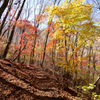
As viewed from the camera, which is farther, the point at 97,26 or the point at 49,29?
the point at 49,29

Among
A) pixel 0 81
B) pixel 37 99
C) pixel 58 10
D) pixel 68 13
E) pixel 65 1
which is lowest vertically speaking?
pixel 37 99

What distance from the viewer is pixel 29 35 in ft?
35.6

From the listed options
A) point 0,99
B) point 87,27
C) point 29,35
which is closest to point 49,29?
point 29,35

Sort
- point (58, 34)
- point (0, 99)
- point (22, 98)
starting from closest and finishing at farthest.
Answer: point (0, 99), point (22, 98), point (58, 34)

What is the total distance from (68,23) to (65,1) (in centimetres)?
153

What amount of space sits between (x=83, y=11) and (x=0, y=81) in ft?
19.9

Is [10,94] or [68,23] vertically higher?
[68,23]

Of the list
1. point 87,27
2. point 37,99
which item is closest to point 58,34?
point 87,27

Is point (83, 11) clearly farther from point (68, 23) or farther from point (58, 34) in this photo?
point (58, 34)

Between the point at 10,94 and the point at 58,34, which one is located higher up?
the point at 58,34

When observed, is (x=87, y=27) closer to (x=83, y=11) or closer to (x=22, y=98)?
(x=83, y=11)

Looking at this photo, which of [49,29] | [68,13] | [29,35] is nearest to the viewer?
[68,13]

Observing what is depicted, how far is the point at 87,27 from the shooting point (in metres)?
4.11

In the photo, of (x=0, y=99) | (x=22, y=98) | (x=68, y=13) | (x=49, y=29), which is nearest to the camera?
(x=0, y=99)
